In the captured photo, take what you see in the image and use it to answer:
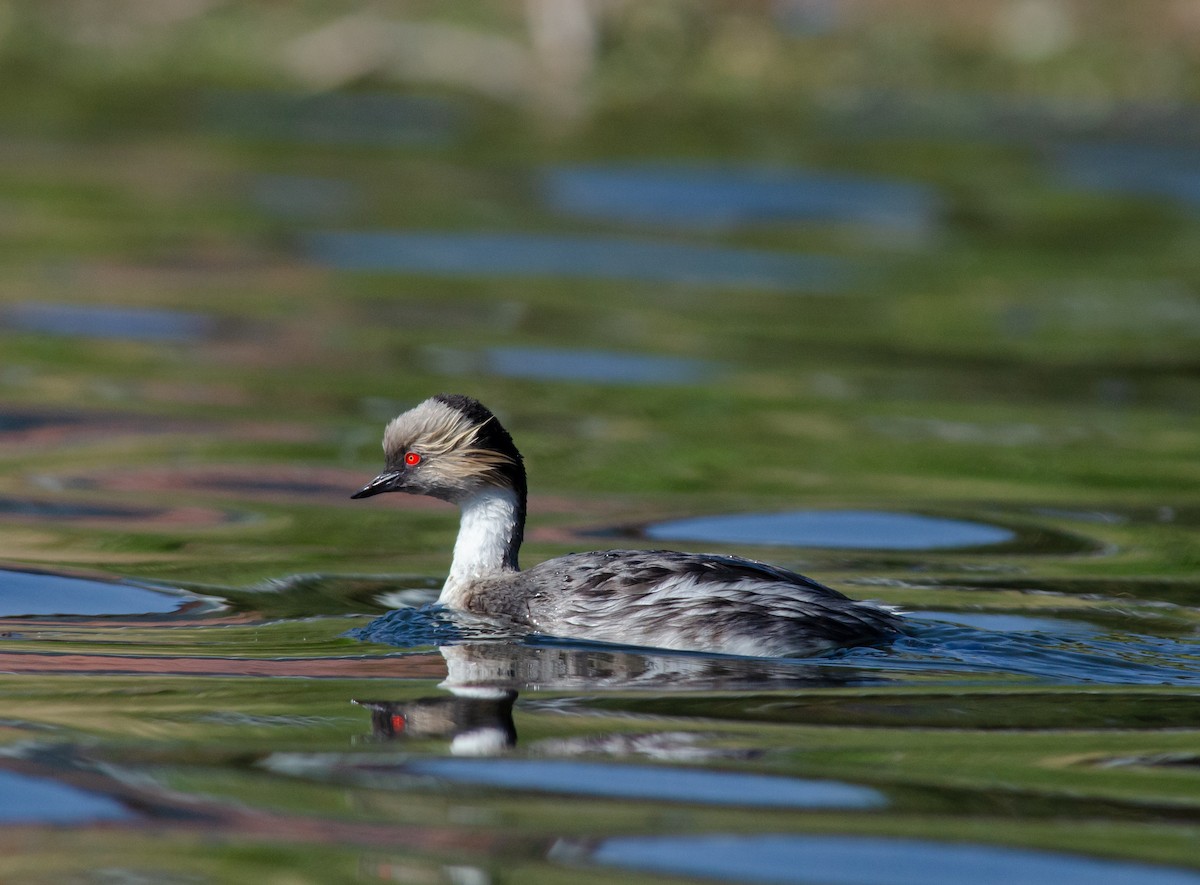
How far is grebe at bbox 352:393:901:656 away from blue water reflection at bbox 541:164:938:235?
44.1ft

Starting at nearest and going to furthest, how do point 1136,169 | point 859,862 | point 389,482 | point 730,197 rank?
point 859,862
point 389,482
point 730,197
point 1136,169

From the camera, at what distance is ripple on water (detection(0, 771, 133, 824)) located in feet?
18.8

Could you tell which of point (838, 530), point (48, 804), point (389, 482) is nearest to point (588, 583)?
point (389, 482)

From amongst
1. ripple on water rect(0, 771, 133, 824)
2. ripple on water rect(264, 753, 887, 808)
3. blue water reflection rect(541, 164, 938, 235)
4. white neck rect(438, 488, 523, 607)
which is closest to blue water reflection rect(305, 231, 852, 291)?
blue water reflection rect(541, 164, 938, 235)

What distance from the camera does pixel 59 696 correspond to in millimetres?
6855

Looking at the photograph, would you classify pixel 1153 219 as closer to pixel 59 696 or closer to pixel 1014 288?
pixel 1014 288

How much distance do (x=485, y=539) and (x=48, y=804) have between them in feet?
9.36

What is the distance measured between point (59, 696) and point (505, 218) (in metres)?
14.9

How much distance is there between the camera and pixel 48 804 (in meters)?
5.84

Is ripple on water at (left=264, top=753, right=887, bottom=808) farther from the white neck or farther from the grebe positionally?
the white neck

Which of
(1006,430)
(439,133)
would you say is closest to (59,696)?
(1006,430)

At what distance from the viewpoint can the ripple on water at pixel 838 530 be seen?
10.0 metres

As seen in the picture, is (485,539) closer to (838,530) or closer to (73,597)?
(73,597)

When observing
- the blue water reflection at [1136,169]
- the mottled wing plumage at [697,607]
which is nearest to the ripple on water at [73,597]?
the mottled wing plumage at [697,607]
